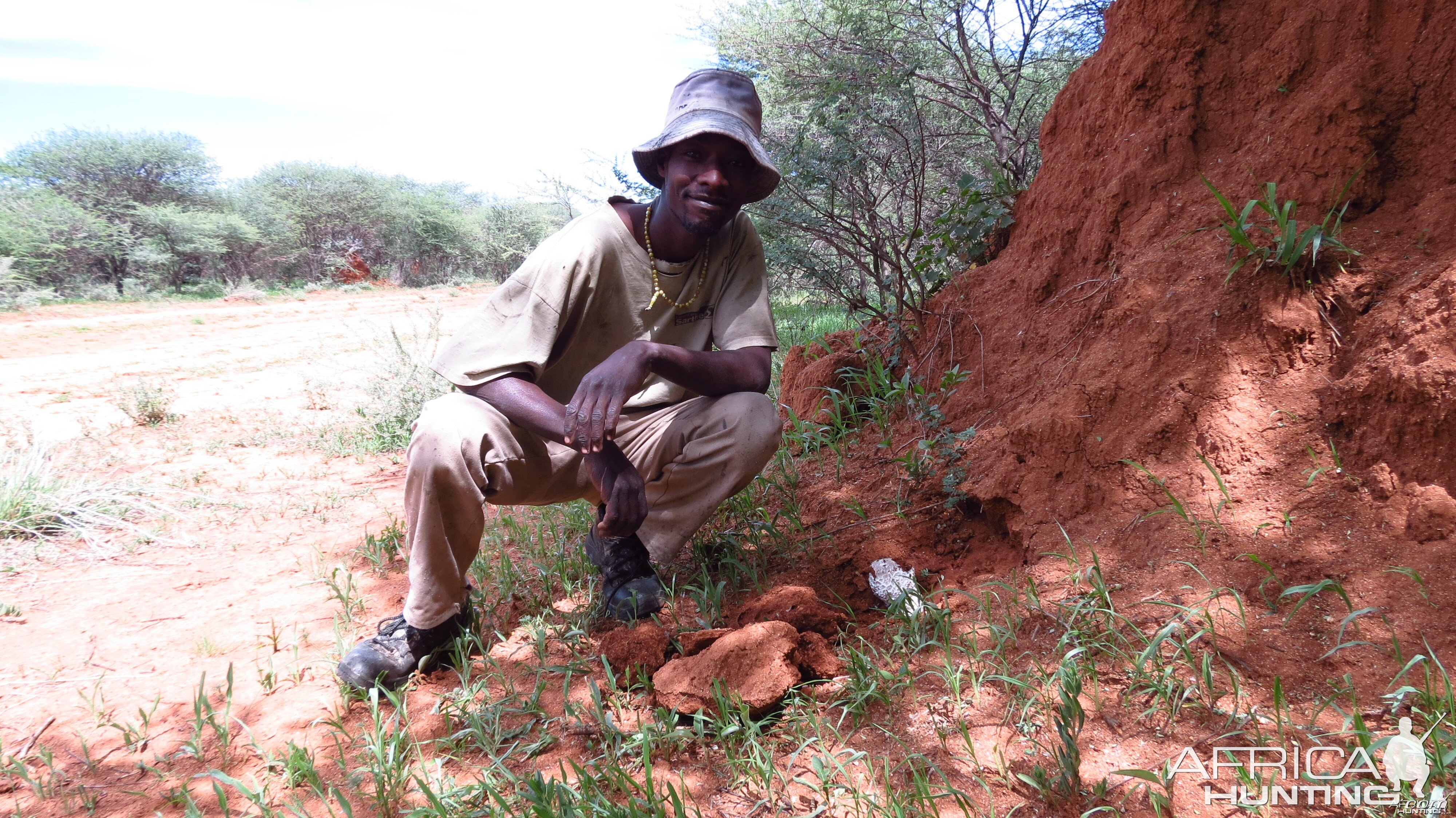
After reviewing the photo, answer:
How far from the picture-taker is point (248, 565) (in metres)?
3.39

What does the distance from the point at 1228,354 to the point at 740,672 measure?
154cm

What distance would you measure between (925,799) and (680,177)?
1804 mm

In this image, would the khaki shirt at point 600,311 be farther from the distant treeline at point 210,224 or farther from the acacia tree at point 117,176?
the acacia tree at point 117,176

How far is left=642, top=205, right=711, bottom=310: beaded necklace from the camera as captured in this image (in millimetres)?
2572

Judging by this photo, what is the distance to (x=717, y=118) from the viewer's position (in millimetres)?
2402

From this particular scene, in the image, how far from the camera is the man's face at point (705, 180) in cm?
242

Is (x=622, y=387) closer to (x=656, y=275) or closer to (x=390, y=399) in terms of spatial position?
(x=656, y=275)

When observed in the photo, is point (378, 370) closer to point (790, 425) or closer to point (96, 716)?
point (790, 425)

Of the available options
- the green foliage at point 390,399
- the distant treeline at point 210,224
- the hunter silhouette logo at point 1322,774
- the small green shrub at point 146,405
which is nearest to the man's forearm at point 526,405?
the hunter silhouette logo at point 1322,774

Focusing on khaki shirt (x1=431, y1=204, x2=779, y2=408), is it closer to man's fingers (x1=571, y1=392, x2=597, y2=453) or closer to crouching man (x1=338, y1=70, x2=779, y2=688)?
crouching man (x1=338, y1=70, x2=779, y2=688)

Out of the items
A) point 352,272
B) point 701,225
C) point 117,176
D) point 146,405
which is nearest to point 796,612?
point 701,225

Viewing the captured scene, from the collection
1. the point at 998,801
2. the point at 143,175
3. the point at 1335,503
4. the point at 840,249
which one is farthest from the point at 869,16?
the point at 143,175

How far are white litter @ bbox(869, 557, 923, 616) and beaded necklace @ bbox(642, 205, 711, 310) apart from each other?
1049mm

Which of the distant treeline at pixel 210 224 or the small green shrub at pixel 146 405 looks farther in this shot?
the distant treeline at pixel 210 224
